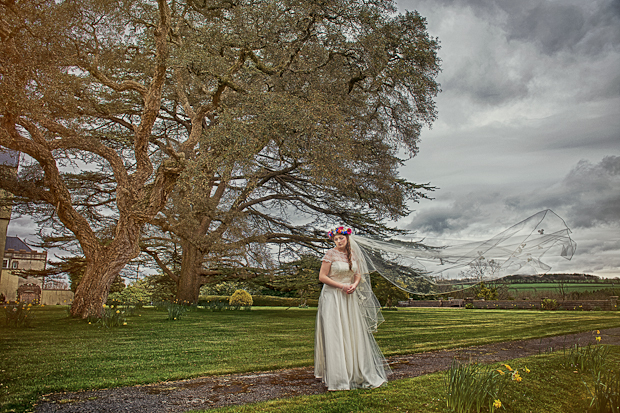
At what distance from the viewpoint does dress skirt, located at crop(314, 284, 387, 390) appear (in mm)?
4430

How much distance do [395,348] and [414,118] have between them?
11.1 meters

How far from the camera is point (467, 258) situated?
5277 millimetres

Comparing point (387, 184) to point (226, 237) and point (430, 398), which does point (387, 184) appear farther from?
point (430, 398)

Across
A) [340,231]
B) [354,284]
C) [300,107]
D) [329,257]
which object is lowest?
[354,284]

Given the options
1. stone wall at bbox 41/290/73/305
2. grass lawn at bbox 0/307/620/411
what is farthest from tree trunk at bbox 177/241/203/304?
stone wall at bbox 41/290/73/305

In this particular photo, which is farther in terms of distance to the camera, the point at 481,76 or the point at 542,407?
the point at 481,76

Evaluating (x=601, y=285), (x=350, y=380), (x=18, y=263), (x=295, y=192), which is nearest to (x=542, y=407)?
(x=350, y=380)

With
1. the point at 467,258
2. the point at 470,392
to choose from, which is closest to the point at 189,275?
the point at 467,258

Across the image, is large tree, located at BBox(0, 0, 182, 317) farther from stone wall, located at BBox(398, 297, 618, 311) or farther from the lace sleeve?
stone wall, located at BBox(398, 297, 618, 311)

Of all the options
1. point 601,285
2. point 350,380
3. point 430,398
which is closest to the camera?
point 430,398

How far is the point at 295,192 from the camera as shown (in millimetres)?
18625

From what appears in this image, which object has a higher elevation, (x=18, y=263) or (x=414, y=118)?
(x=414, y=118)

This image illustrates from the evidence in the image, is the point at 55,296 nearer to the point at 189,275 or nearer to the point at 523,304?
the point at 189,275

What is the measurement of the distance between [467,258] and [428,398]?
209 cm
